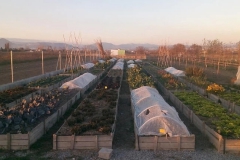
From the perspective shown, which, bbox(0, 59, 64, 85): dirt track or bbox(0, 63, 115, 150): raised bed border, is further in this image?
bbox(0, 59, 64, 85): dirt track

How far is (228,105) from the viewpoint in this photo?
11.4 metres

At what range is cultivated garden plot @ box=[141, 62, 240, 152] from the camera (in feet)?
23.4

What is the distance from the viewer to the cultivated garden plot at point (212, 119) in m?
7.13

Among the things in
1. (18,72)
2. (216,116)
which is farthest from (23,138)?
(18,72)

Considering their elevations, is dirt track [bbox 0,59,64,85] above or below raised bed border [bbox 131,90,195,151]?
above

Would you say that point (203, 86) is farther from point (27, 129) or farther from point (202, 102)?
point (27, 129)

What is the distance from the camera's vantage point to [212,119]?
29.7 feet

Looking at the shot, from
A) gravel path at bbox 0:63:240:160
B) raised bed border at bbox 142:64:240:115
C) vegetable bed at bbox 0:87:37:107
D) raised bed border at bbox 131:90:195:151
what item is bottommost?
gravel path at bbox 0:63:240:160

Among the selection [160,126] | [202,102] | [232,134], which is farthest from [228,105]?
[160,126]

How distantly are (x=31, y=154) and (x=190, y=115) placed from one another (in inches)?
219

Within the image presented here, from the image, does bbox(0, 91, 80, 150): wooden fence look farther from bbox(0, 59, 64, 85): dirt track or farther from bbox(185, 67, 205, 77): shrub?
bbox(185, 67, 205, 77): shrub

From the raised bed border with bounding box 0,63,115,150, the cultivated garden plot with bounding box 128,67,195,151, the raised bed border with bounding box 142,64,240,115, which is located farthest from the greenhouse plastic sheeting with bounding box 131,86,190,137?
the raised bed border with bounding box 142,64,240,115

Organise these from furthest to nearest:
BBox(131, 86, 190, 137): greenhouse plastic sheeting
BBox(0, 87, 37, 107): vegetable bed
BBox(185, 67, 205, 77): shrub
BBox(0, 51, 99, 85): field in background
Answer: BBox(0, 51, 99, 85): field in background, BBox(185, 67, 205, 77): shrub, BBox(0, 87, 37, 107): vegetable bed, BBox(131, 86, 190, 137): greenhouse plastic sheeting

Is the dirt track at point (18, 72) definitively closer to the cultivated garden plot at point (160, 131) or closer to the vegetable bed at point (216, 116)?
the vegetable bed at point (216, 116)
